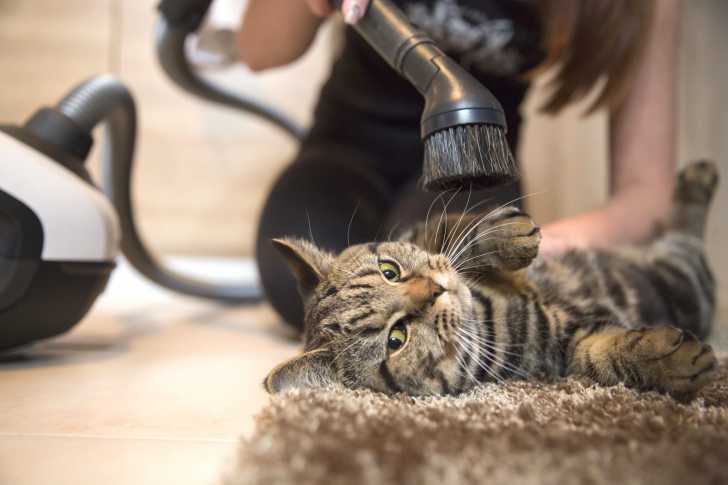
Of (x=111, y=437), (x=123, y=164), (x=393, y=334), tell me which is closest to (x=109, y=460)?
(x=111, y=437)

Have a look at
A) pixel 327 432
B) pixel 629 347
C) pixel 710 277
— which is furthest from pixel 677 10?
pixel 327 432

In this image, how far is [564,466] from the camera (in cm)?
54

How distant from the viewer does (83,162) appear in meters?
1.23

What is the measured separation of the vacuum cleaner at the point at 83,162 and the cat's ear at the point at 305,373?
302mm

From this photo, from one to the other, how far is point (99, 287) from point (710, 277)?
4.52 ft

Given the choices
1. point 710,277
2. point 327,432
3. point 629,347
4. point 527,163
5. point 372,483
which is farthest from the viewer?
point 527,163

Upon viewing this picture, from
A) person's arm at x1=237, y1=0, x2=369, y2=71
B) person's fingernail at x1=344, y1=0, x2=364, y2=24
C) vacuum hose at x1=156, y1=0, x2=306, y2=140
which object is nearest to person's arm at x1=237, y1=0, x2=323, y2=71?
person's arm at x1=237, y1=0, x2=369, y2=71

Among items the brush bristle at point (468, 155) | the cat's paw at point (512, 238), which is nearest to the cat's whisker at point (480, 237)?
the cat's paw at point (512, 238)

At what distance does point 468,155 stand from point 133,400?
0.64 m

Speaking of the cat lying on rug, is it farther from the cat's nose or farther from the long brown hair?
the long brown hair

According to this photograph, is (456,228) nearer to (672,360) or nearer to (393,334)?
(393,334)

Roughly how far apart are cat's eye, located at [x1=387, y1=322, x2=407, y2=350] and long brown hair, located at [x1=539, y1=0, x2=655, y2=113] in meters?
0.87

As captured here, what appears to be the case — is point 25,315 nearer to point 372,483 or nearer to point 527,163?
point 372,483

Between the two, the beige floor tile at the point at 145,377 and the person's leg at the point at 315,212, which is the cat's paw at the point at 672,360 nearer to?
the beige floor tile at the point at 145,377
